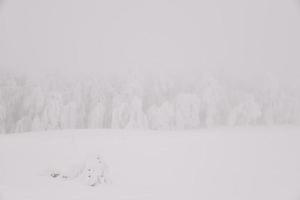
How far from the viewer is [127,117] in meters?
13.1

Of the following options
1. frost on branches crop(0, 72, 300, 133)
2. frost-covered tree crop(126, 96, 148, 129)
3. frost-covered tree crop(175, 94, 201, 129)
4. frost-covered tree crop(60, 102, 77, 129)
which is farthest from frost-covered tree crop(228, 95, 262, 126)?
frost-covered tree crop(60, 102, 77, 129)

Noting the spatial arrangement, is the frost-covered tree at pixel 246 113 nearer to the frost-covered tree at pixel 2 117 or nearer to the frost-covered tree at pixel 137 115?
the frost-covered tree at pixel 137 115

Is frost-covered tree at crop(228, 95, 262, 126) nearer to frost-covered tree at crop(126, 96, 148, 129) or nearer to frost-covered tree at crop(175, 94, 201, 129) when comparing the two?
frost-covered tree at crop(175, 94, 201, 129)

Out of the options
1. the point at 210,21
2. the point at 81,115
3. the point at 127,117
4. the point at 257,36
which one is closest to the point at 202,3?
the point at 210,21

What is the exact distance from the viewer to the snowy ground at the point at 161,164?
607 centimetres

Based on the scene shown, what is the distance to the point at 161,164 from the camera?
8156 mm

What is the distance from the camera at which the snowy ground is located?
19.9 ft

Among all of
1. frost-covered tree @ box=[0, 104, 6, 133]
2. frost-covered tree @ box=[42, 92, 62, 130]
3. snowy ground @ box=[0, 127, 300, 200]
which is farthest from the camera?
frost-covered tree @ box=[42, 92, 62, 130]

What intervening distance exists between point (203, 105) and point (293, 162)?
6.32 meters

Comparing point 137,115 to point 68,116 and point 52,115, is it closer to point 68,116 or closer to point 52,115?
point 68,116

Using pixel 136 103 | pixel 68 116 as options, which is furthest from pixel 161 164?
pixel 68 116

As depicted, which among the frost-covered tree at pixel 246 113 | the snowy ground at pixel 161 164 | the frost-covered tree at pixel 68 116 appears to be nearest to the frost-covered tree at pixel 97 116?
the frost-covered tree at pixel 68 116

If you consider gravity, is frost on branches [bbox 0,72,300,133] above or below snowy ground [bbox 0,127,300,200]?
above

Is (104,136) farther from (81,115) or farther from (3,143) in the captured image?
(3,143)
